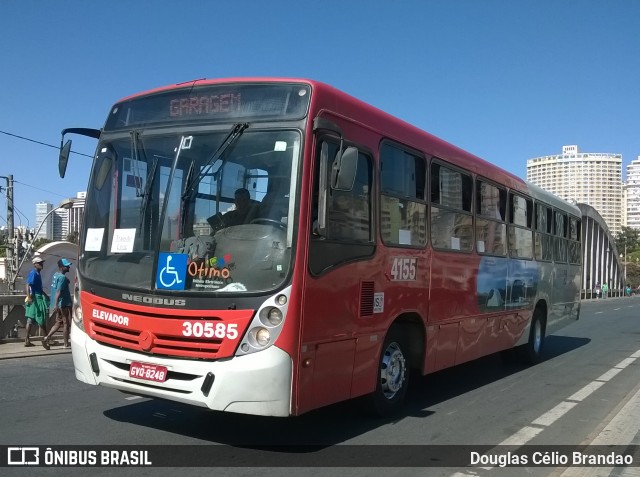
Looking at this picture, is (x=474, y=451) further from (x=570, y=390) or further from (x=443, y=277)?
(x=570, y=390)

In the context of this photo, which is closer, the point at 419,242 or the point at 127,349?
the point at 127,349

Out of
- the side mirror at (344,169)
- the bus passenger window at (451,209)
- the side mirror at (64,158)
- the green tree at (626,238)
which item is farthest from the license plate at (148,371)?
the green tree at (626,238)

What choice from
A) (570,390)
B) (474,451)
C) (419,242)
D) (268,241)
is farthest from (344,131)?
(570,390)

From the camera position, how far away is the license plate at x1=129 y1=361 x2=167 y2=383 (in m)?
4.96

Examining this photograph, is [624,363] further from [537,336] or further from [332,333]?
[332,333]

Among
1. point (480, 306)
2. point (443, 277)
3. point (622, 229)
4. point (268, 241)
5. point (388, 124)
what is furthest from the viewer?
point (622, 229)

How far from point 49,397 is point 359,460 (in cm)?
425

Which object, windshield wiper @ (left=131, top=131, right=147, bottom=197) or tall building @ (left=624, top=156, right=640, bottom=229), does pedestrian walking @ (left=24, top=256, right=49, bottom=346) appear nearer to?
windshield wiper @ (left=131, top=131, right=147, bottom=197)

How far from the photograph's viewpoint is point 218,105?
540 centimetres

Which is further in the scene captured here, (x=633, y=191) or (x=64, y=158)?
(x=633, y=191)

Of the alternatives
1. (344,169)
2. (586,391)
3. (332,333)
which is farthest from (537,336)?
(344,169)

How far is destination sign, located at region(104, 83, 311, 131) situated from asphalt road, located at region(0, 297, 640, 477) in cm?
298

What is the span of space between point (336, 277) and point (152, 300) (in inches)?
63.8

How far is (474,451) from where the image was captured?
18.5 feet
